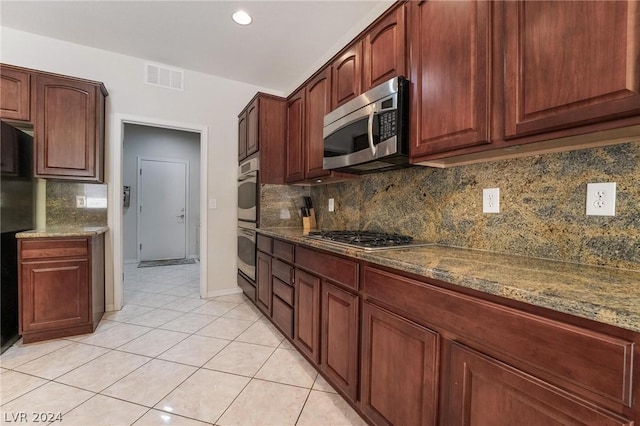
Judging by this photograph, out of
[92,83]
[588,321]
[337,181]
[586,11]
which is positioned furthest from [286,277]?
[92,83]

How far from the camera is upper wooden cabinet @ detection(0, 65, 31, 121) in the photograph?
7.65ft

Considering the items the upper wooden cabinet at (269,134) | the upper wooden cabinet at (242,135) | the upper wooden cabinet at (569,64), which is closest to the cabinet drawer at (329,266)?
the upper wooden cabinet at (569,64)

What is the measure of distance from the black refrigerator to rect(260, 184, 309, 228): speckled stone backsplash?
1964mm

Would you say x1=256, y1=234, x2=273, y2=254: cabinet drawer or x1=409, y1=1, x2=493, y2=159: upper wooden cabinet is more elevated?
x1=409, y1=1, x2=493, y2=159: upper wooden cabinet

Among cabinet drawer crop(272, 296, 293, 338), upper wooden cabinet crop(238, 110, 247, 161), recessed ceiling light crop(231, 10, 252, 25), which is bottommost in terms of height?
cabinet drawer crop(272, 296, 293, 338)

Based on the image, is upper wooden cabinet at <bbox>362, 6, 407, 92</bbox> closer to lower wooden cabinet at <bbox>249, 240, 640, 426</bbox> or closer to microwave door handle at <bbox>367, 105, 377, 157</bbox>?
microwave door handle at <bbox>367, 105, 377, 157</bbox>

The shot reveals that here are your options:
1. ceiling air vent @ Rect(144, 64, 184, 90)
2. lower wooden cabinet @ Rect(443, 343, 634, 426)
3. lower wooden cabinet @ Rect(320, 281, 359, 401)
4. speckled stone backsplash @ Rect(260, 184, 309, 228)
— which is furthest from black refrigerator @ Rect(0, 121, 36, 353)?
lower wooden cabinet @ Rect(443, 343, 634, 426)

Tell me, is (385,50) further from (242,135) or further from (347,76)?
(242,135)

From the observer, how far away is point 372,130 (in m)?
1.62

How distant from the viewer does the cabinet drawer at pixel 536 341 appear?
610 millimetres

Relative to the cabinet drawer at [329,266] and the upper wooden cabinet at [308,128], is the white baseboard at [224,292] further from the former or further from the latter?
the cabinet drawer at [329,266]

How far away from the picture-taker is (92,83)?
8.59 feet

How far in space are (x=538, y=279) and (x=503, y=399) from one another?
0.37 m

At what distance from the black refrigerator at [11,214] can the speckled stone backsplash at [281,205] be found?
1964 mm
